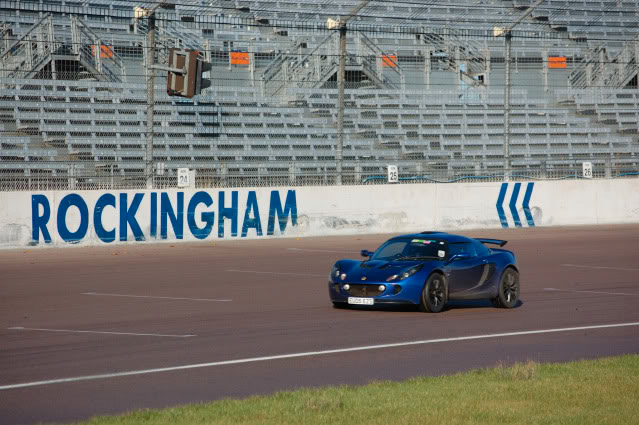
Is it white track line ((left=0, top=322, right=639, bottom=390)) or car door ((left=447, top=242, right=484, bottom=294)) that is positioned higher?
car door ((left=447, top=242, right=484, bottom=294))

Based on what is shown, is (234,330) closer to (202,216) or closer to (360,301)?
(360,301)

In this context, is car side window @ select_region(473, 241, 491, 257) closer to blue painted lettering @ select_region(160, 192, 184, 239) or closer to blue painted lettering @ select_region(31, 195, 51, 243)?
blue painted lettering @ select_region(160, 192, 184, 239)

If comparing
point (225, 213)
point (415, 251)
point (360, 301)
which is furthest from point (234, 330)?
point (225, 213)

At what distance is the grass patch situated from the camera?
6828 millimetres

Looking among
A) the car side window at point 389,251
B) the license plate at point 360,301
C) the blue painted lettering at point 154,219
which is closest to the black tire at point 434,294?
the license plate at point 360,301

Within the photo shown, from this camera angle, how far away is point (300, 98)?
3022cm

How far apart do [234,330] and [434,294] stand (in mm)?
3101

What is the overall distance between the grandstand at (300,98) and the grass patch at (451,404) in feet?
55.7

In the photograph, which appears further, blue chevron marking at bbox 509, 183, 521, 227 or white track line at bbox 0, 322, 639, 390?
blue chevron marking at bbox 509, 183, 521, 227

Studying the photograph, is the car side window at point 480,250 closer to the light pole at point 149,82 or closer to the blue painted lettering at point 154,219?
the light pole at point 149,82

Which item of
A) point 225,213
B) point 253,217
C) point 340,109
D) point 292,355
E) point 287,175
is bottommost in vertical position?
point 292,355

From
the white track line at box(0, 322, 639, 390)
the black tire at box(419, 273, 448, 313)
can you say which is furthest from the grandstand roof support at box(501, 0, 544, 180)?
the white track line at box(0, 322, 639, 390)

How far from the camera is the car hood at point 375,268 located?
43.9 ft

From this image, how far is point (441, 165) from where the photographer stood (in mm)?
29984
